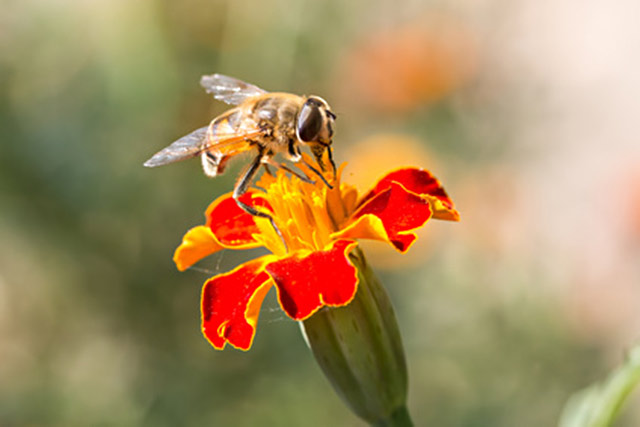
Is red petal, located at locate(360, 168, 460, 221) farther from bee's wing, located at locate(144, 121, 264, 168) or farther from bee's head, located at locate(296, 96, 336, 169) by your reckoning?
bee's wing, located at locate(144, 121, 264, 168)

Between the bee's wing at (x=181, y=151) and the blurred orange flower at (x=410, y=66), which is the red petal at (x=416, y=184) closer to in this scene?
the bee's wing at (x=181, y=151)

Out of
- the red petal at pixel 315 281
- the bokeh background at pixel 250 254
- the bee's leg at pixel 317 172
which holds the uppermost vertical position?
the bee's leg at pixel 317 172

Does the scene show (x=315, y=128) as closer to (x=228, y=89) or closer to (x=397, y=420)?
(x=228, y=89)

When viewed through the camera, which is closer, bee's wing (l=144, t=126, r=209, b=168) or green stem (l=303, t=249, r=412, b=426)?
green stem (l=303, t=249, r=412, b=426)

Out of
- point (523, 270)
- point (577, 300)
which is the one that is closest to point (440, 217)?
point (523, 270)

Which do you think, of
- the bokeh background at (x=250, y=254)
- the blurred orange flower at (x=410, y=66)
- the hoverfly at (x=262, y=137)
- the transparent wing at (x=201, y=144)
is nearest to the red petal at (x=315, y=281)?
the hoverfly at (x=262, y=137)

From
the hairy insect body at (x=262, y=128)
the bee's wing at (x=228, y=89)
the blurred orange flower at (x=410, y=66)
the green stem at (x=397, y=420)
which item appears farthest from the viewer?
the blurred orange flower at (x=410, y=66)

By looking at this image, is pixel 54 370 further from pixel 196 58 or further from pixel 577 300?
pixel 577 300

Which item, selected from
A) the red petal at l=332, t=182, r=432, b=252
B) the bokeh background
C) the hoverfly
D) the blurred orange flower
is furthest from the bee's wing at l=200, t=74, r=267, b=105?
the blurred orange flower
